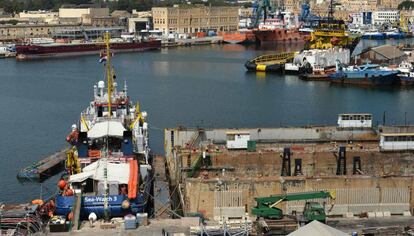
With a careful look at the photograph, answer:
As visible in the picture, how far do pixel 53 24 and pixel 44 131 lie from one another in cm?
5773

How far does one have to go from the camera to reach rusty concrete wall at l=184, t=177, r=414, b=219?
15039 millimetres

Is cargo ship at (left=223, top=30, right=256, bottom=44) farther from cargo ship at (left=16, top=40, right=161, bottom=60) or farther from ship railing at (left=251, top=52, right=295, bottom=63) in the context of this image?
ship railing at (left=251, top=52, right=295, bottom=63)

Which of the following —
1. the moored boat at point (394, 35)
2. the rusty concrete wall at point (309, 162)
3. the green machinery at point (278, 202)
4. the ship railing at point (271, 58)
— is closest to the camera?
the green machinery at point (278, 202)

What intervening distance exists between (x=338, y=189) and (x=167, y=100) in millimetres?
23311

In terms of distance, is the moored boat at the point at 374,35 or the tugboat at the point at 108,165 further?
the moored boat at the point at 374,35

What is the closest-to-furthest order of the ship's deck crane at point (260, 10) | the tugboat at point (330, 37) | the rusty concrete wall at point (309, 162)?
the rusty concrete wall at point (309, 162)
the tugboat at point (330, 37)
the ship's deck crane at point (260, 10)

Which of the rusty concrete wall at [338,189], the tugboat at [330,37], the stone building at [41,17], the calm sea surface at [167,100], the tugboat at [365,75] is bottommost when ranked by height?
the calm sea surface at [167,100]

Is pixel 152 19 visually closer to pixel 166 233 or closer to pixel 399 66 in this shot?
pixel 399 66

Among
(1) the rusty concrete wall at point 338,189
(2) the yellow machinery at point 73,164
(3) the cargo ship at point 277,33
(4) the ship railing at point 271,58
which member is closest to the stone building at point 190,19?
(3) the cargo ship at point 277,33

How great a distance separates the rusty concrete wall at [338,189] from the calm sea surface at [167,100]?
691 cm

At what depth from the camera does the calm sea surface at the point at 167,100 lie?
1069 inches

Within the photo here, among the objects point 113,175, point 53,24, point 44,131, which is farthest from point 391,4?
point 113,175

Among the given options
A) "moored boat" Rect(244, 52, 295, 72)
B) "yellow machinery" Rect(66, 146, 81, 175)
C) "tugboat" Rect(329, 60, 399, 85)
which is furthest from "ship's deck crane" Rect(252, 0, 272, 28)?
"yellow machinery" Rect(66, 146, 81, 175)

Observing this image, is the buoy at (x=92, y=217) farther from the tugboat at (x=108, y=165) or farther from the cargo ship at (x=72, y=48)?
the cargo ship at (x=72, y=48)
